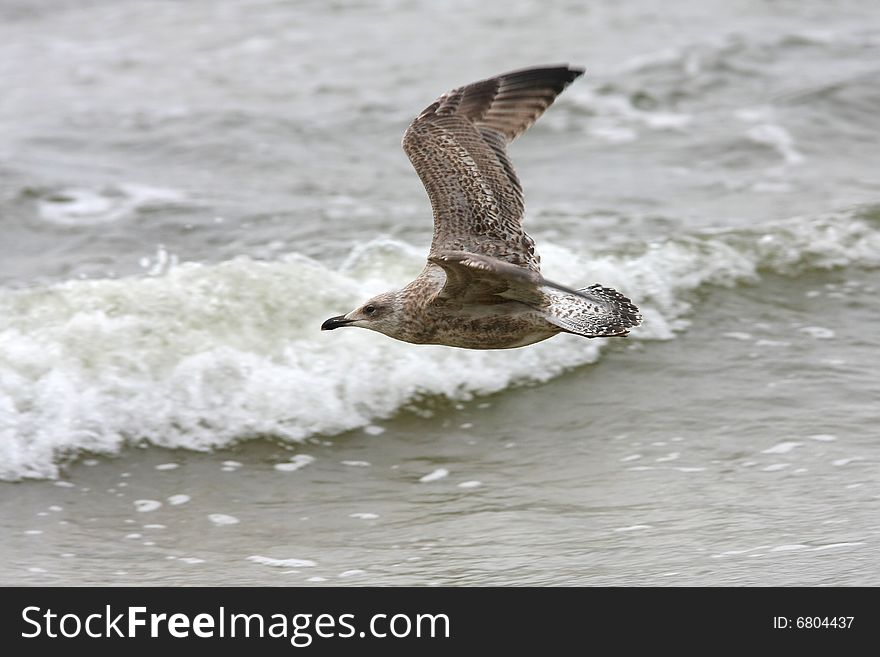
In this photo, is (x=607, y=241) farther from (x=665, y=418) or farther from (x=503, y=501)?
(x=503, y=501)

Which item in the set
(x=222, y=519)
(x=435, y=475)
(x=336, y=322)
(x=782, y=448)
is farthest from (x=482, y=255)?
(x=782, y=448)

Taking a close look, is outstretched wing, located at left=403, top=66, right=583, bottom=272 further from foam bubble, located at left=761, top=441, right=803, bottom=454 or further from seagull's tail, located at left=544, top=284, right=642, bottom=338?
foam bubble, located at left=761, top=441, right=803, bottom=454

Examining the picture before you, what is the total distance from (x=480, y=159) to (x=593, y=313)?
114 centimetres

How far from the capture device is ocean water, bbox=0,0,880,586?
5359 mm

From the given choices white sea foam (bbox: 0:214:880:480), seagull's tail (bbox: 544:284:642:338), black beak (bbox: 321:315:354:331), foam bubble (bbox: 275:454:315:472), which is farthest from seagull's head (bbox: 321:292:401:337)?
white sea foam (bbox: 0:214:880:480)

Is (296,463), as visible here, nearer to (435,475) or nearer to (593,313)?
(435,475)

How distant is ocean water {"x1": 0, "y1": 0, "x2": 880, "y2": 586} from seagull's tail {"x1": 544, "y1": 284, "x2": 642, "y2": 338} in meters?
0.90

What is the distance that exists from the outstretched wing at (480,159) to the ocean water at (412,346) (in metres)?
1.18

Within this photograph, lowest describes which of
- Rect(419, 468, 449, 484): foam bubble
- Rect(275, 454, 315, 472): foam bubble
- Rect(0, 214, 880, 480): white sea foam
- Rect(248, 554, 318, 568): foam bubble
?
Rect(248, 554, 318, 568): foam bubble

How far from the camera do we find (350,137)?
35.2 feet

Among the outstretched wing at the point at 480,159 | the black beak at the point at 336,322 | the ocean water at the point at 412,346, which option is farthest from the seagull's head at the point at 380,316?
the ocean water at the point at 412,346

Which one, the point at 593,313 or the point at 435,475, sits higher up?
the point at 593,313

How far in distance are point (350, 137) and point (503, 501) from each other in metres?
5.59

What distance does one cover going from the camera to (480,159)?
5.64 m
